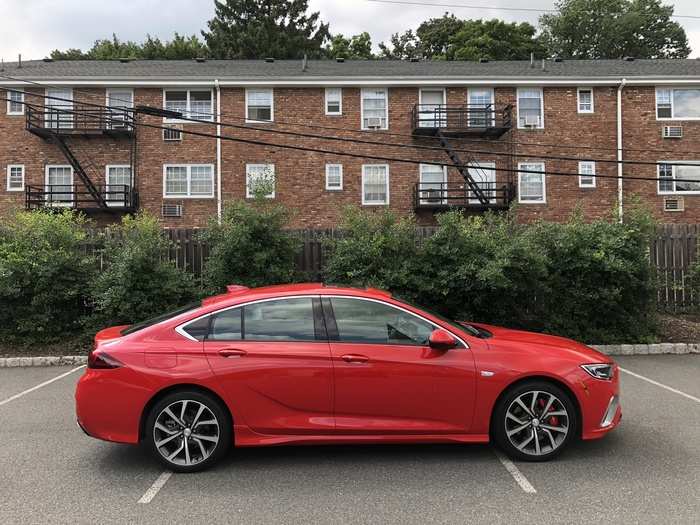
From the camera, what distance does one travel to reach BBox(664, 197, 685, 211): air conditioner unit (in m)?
22.3

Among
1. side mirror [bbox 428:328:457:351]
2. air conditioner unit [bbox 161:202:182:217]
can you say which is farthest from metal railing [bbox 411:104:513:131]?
side mirror [bbox 428:328:457:351]

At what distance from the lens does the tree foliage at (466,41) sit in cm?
4272

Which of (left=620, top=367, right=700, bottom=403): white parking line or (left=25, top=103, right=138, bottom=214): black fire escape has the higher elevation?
(left=25, top=103, right=138, bottom=214): black fire escape

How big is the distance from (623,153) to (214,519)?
23.4 m

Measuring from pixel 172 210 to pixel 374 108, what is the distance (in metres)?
9.38

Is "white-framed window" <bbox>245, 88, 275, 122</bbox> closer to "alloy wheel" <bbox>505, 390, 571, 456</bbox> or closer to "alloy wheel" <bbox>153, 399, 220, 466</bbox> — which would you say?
"alloy wheel" <bbox>153, 399, 220, 466</bbox>

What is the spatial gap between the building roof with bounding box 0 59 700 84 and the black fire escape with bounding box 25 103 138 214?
1.58m

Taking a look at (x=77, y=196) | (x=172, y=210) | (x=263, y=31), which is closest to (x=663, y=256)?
(x=172, y=210)

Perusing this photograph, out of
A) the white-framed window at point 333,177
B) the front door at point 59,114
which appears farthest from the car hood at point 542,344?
the front door at point 59,114

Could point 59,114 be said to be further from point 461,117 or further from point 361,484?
point 361,484

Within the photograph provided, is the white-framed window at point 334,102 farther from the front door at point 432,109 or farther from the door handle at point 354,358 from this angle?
the door handle at point 354,358

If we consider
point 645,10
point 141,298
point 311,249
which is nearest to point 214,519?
point 141,298

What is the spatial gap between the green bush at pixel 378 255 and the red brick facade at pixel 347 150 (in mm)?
12025

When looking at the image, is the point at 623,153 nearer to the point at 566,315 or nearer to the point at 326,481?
the point at 566,315
